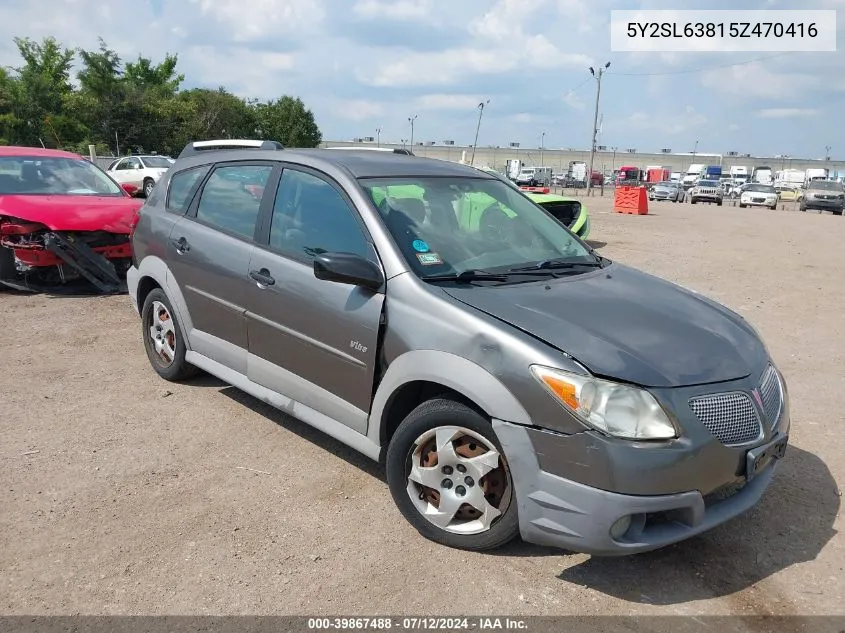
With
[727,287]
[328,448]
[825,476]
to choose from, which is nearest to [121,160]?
[727,287]

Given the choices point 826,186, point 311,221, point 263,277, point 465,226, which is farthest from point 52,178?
point 826,186

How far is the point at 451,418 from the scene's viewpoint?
121 inches

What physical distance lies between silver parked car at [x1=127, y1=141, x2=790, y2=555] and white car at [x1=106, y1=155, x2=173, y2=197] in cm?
2046

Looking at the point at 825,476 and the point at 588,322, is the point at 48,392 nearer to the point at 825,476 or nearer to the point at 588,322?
the point at 588,322

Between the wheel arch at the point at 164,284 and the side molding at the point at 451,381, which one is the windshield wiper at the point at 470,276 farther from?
the wheel arch at the point at 164,284

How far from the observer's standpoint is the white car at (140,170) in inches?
926

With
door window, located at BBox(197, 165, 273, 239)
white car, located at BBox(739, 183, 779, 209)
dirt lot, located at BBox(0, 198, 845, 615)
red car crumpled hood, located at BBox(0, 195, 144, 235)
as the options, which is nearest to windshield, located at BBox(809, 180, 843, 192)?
white car, located at BBox(739, 183, 779, 209)

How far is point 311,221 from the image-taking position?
399cm

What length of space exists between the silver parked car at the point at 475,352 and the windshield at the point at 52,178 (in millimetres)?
4792

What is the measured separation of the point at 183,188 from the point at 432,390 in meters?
2.83

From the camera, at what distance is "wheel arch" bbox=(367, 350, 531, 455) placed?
9.53 ft

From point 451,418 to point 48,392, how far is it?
351 centimetres

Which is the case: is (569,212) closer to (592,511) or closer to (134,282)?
(134,282)

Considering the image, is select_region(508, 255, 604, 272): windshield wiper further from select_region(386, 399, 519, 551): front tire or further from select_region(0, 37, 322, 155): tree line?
select_region(0, 37, 322, 155): tree line
